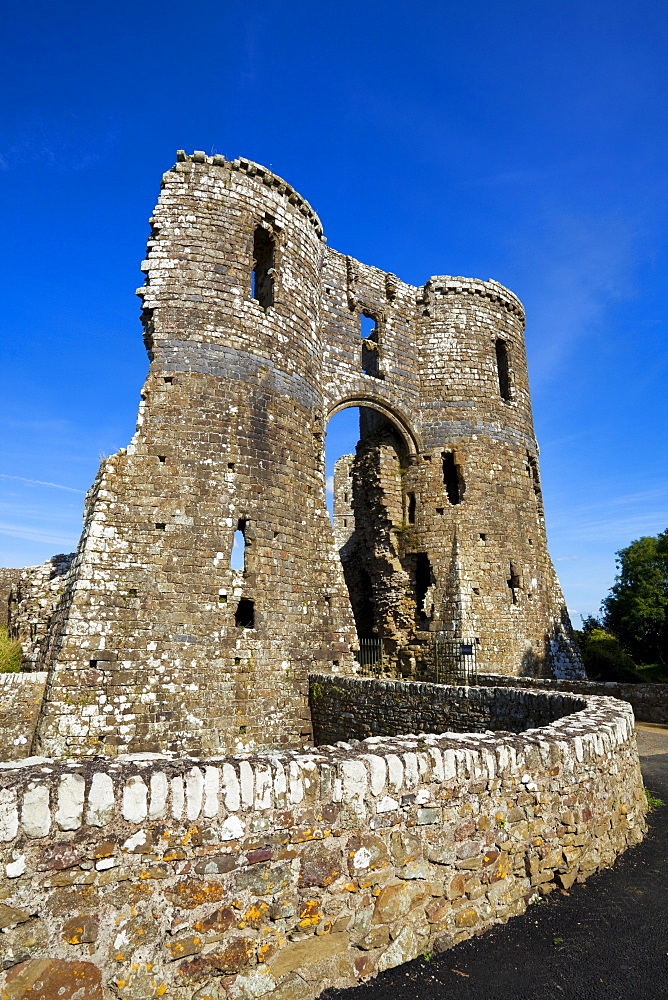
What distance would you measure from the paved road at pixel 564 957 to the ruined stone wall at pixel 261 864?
117mm

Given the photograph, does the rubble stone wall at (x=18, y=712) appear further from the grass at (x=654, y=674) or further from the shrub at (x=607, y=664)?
the grass at (x=654, y=674)

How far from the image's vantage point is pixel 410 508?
16.2 metres

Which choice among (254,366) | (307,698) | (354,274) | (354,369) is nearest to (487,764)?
(307,698)

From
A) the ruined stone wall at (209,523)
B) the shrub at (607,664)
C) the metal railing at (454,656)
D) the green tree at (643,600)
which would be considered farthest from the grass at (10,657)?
the green tree at (643,600)

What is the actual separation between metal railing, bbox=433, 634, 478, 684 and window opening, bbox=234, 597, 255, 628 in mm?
5785

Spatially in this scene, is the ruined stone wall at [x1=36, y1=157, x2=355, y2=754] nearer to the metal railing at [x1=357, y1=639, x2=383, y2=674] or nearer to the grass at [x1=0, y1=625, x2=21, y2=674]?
the grass at [x1=0, y1=625, x2=21, y2=674]

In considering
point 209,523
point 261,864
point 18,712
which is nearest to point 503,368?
point 209,523

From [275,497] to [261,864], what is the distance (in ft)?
26.6

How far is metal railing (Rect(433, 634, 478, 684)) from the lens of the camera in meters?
14.1

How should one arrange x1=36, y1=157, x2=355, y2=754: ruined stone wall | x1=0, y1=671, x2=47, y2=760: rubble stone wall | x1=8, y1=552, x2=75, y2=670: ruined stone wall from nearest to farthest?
x1=0, y1=671, x2=47, y2=760: rubble stone wall, x1=36, y1=157, x2=355, y2=754: ruined stone wall, x1=8, y1=552, x2=75, y2=670: ruined stone wall

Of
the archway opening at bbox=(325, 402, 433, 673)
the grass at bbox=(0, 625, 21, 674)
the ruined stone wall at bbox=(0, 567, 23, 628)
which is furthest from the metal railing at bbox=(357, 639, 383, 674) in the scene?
the ruined stone wall at bbox=(0, 567, 23, 628)

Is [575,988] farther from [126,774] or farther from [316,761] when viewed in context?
[126,774]

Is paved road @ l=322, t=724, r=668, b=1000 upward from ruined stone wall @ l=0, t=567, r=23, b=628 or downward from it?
downward

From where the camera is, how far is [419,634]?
49.2ft
